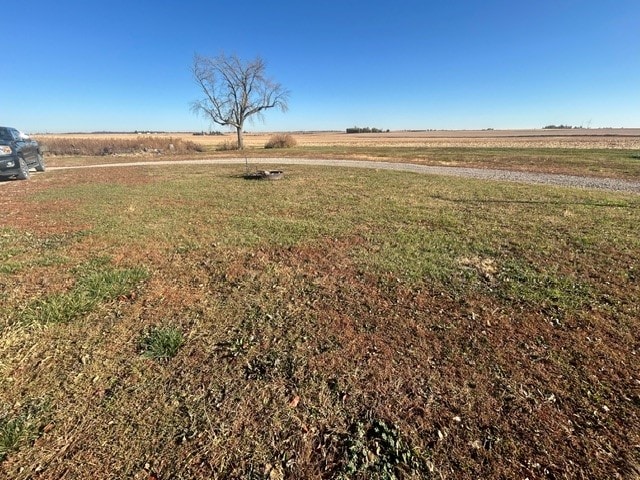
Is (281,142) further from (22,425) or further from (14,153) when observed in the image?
(22,425)

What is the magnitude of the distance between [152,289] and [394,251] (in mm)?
3410

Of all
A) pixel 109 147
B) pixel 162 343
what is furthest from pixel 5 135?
pixel 109 147

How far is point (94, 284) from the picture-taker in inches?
150

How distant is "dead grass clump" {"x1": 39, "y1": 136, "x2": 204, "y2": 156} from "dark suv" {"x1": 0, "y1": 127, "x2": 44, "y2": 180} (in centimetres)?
1998

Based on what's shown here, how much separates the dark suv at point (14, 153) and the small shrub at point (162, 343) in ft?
42.3

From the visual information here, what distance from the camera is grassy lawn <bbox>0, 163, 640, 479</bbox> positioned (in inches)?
74.8

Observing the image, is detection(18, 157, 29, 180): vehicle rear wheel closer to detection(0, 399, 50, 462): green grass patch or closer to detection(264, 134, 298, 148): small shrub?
detection(0, 399, 50, 462): green grass patch

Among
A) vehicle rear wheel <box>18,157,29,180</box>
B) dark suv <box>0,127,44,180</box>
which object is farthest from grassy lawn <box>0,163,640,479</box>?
vehicle rear wheel <box>18,157,29,180</box>

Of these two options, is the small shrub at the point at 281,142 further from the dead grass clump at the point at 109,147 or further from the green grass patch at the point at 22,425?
the green grass patch at the point at 22,425

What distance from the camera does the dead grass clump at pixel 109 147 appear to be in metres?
31.2

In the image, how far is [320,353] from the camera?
275 cm

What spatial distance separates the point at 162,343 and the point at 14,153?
13.5 meters

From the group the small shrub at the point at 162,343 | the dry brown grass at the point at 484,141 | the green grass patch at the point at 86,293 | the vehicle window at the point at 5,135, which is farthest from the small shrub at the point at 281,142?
the small shrub at the point at 162,343

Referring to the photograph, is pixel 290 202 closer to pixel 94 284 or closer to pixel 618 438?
pixel 94 284
